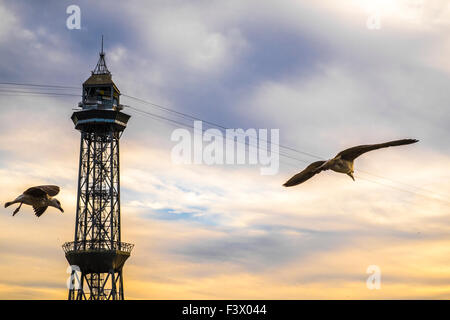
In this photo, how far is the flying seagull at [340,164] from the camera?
29.9 metres

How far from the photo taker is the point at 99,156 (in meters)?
116

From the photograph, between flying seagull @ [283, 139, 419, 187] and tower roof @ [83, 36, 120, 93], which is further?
tower roof @ [83, 36, 120, 93]

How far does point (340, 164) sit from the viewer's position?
31.6 metres

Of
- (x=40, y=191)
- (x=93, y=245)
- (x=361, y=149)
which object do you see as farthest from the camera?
(x=93, y=245)

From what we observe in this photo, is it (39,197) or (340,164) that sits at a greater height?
(340,164)

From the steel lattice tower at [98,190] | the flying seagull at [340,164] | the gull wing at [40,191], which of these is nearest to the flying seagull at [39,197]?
the gull wing at [40,191]

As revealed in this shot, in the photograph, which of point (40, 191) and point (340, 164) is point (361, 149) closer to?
point (340, 164)

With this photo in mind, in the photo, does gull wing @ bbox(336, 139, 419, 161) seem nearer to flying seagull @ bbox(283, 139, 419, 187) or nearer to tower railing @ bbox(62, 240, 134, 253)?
flying seagull @ bbox(283, 139, 419, 187)

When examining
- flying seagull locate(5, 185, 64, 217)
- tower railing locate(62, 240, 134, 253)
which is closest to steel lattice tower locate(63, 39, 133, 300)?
tower railing locate(62, 240, 134, 253)

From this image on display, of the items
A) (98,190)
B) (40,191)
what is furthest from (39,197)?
(98,190)

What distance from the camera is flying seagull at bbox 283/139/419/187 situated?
29.9 meters
